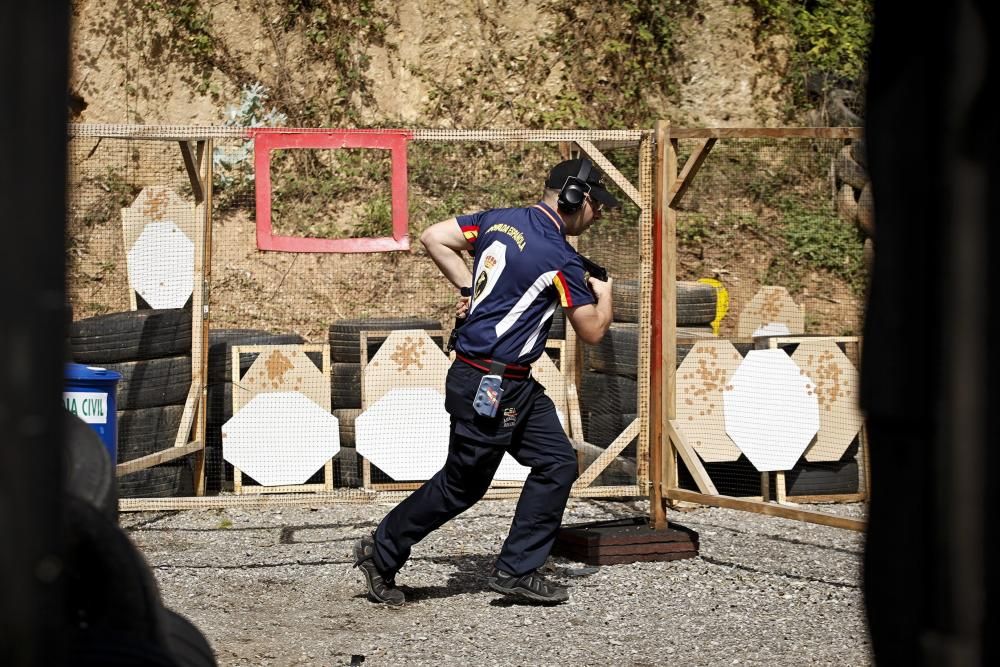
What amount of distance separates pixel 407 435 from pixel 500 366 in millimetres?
2481

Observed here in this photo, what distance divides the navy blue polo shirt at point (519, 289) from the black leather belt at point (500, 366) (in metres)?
0.03

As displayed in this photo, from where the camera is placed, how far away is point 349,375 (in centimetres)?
848

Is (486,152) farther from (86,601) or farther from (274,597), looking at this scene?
(86,601)

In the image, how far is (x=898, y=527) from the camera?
167 cm

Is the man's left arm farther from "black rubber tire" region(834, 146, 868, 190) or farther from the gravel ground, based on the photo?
"black rubber tire" region(834, 146, 868, 190)

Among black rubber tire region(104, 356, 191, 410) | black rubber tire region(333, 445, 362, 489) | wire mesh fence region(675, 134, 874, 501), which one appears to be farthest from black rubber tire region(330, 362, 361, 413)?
wire mesh fence region(675, 134, 874, 501)

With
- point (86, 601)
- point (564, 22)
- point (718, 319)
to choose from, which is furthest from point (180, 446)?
point (564, 22)

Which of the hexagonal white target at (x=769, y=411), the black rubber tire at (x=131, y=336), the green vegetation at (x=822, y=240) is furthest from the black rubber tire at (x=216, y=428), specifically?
the green vegetation at (x=822, y=240)

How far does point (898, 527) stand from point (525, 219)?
4.21 m

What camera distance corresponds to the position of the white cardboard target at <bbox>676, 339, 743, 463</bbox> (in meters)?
8.12

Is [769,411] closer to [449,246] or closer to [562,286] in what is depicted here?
[562,286]

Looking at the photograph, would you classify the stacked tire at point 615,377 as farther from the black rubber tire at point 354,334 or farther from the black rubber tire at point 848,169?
the black rubber tire at point 848,169

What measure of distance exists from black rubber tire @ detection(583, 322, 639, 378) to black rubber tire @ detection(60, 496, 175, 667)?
6422 mm

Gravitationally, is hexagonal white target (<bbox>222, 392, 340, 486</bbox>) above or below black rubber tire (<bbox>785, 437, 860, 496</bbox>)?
above
